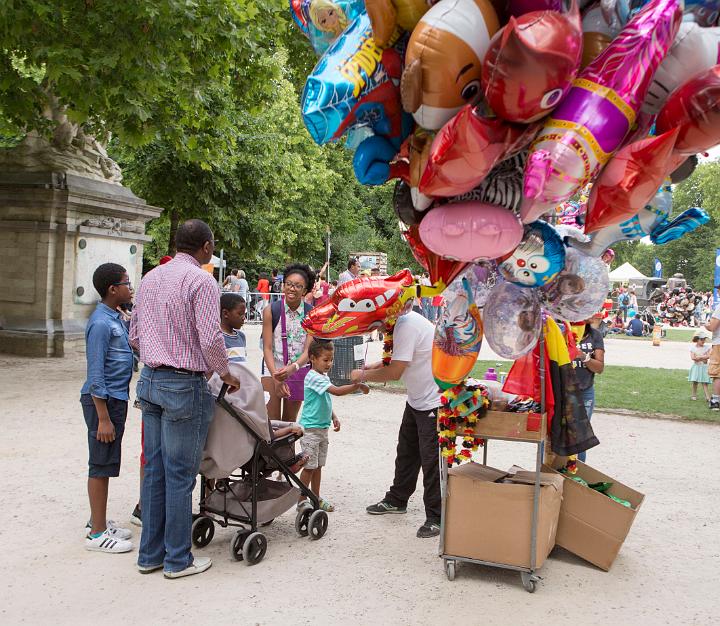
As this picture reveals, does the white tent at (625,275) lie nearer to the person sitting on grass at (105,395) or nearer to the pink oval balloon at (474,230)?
the person sitting on grass at (105,395)

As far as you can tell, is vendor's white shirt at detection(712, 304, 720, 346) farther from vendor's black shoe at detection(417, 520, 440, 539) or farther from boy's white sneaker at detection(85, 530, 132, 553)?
boy's white sneaker at detection(85, 530, 132, 553)

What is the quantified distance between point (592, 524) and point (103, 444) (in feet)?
10.7

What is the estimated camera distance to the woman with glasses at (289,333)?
6.15m

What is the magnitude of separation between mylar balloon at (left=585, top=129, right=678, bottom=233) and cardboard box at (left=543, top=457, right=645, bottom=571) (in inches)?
93.5

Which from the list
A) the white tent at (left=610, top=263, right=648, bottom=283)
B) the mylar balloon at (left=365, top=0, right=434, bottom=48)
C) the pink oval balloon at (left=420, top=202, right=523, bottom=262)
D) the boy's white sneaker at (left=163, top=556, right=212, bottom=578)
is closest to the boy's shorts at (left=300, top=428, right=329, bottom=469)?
the boy's white sneaker at (left=163, top=556, right=212, bottom=578)

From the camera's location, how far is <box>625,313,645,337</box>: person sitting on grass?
27309 millimetres

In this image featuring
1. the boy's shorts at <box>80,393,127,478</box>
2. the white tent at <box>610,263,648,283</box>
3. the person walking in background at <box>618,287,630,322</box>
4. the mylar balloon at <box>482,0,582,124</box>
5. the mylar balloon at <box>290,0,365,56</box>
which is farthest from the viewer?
the white tent at <box>610,263,648,283</box>

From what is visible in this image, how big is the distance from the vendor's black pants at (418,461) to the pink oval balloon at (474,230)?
2.18 m

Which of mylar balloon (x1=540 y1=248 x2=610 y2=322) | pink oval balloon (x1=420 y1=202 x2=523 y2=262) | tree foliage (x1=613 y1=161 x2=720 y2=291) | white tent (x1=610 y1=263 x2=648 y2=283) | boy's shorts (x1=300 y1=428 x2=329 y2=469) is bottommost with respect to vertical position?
boy's shorts (x1=300 y1=428 x2=329 y2=469)

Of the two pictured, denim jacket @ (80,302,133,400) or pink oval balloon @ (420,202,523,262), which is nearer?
pink oval balloon @ (420,202,523,262)

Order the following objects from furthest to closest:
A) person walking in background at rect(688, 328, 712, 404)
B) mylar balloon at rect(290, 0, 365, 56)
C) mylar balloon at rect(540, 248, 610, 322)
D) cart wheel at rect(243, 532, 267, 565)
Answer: person walking in background at rect(688, 328, 712, 404), cart wheel at rect(243, 532, 267, 565), mylar balloon at rect(540, 248, 610, 322), mylar balloon at rect(290, 0, 365, 56)

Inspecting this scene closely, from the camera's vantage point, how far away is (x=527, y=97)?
2.80 meters

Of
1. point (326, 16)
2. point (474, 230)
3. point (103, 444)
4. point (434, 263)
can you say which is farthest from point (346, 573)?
point (326, 16)

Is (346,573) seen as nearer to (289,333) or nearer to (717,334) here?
(289,333)
